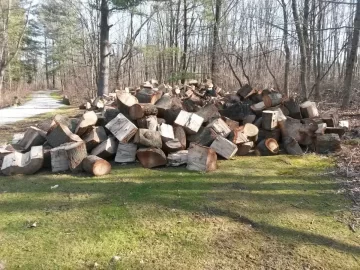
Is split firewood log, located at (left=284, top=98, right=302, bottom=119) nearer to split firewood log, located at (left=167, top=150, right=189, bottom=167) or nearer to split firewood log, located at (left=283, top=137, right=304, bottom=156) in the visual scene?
split firewood log, located at (left=283, top=137, right=304, bottom=156)

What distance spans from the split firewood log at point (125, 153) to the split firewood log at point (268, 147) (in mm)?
2154

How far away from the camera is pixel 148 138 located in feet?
14.9

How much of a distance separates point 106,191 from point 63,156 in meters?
1.10

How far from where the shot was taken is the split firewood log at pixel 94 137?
4613 millimetres

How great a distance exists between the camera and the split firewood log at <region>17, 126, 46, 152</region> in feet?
15.8

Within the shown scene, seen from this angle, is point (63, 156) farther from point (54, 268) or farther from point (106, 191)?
point (54, 268)

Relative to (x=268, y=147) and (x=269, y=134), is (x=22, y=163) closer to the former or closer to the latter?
(x=268, y=147)

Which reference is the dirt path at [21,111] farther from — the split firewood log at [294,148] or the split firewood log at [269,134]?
the split firewood log at [294,148]

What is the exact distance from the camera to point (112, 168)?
14.7 ft

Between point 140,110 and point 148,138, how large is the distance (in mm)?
646

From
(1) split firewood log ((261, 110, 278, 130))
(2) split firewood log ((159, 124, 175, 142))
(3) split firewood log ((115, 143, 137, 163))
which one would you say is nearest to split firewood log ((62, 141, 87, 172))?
(3) split firewood log ((115, 143, 137, 163))

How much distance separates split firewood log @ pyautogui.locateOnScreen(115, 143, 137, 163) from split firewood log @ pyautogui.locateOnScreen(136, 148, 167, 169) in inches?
8.7

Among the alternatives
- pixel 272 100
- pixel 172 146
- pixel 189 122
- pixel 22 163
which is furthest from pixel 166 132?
pixel 272 100

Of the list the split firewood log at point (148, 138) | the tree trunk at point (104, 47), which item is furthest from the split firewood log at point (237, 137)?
the tree trunk at point (104, 47)
